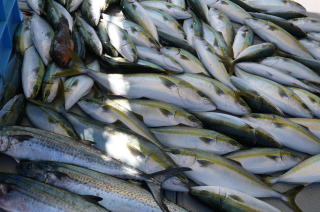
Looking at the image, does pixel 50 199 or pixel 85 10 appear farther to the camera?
pixel 85 10

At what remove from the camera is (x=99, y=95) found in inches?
115

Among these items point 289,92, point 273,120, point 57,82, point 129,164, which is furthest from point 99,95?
point 289,92

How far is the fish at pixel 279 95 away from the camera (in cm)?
306

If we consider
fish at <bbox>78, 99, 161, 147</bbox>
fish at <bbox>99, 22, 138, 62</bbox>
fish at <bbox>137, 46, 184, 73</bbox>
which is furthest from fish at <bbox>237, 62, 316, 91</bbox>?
fish at <bbox>78, 99, 161, 147</bbox>

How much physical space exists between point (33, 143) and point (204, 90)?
1.35 metres

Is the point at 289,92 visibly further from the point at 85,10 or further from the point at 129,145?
the point at 85,10

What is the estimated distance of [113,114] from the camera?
270 centimetres

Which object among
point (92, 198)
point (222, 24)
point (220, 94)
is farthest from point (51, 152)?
point (222, 24)

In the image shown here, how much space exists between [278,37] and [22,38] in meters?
2.32

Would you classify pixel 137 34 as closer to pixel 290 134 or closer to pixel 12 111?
pixel 12 111

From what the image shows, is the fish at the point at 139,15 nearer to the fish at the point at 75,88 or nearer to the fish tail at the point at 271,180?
the fish at the point at 75,88

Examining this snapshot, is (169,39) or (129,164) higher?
(169,39)

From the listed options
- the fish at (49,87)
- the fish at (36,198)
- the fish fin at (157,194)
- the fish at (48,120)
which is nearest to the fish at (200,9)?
the fish at (49,87)

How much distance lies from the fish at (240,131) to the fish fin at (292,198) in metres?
0.36
